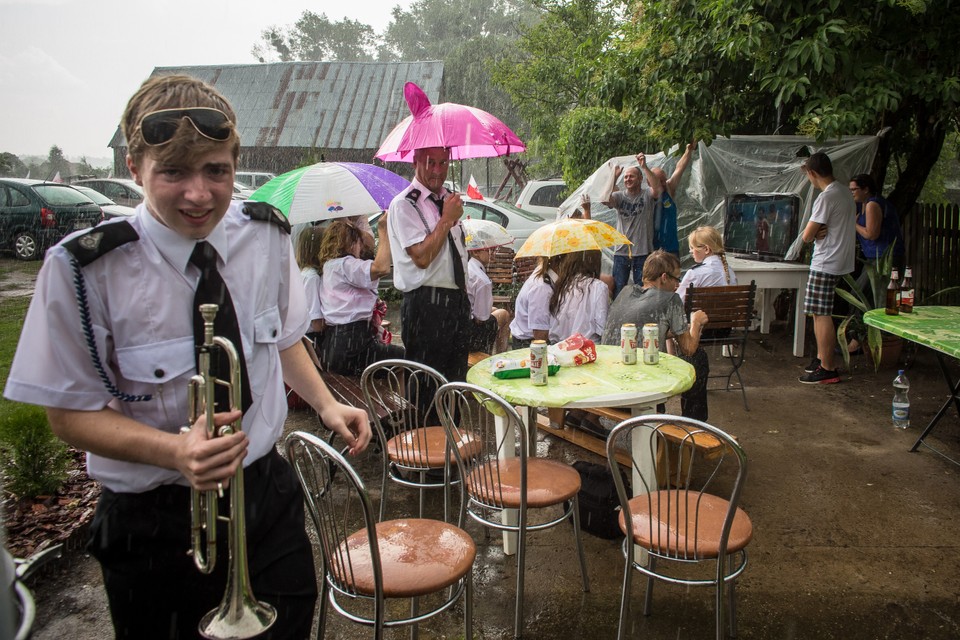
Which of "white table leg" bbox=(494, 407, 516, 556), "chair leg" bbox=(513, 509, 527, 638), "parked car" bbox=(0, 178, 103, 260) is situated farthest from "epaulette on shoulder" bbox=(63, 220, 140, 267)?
"parked car" bbox=(0, 178, 103, 260)

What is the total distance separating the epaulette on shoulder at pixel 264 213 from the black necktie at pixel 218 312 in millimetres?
171

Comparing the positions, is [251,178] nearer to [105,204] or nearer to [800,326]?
[105,204]

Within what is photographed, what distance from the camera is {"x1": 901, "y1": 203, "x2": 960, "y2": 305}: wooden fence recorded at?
7.93 meters

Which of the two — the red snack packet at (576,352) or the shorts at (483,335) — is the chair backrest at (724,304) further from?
the red snack packet at (576,352)

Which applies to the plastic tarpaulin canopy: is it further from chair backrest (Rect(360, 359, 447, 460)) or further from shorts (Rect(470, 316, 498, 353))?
chair backrest (Rect(360, 359, 447, 460))

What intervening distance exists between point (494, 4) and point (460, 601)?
50.6 metres

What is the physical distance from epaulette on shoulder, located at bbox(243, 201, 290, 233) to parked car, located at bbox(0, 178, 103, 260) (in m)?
14.3

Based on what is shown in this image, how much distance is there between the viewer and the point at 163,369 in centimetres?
147

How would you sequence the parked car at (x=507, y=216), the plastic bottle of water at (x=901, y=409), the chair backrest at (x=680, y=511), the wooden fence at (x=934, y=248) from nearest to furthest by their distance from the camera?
1. the chair backrest at (x=680, y=511)
2. the plastic bottle of water at (x=901, y=409)
3. the wooden fence at (x=934, y=248)
4. the parked car at (x=507, y=216)

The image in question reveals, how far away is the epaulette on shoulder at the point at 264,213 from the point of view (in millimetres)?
1713

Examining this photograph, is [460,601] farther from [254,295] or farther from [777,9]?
[777,9]

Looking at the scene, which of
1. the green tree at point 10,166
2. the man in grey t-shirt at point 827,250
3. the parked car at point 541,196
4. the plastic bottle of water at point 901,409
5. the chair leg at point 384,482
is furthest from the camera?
the green tree at point 10,166

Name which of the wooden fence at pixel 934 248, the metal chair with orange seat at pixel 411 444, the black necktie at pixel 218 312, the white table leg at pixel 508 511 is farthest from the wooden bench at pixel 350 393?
the wooden fence at pixel 934 248

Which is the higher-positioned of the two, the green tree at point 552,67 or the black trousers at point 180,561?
the green tree at point 552,67
